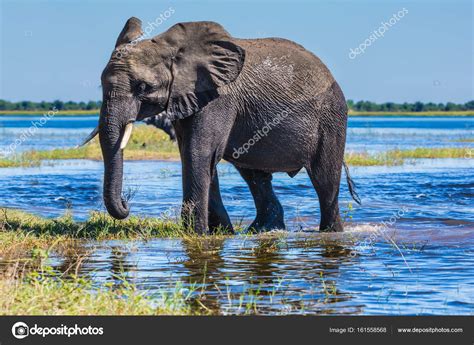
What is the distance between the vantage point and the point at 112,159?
11.3m

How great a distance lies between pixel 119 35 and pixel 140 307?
5401mm

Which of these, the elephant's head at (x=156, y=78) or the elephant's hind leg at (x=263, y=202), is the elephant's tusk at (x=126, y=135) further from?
the elephant's hind leg at (x=263, y=202)

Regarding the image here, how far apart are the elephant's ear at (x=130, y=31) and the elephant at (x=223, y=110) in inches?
0.8

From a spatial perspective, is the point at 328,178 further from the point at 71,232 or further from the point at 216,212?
the point at 71,232

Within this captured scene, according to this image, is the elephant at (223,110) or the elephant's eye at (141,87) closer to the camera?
the elephant at (223,110)

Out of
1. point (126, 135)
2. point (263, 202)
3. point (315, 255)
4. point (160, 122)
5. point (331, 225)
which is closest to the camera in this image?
point (126, 135)

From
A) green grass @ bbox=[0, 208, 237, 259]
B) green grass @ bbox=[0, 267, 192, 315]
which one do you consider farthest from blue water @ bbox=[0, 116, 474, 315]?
green grass @ bbox=[0, 267, 192, 315]

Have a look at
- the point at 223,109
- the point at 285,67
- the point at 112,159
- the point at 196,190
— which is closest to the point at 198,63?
the point at 223,109

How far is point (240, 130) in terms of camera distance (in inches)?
510

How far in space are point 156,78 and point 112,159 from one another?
46.5 inches

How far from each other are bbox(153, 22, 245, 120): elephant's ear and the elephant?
0.01 metres

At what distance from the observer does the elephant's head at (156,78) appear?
11.3m

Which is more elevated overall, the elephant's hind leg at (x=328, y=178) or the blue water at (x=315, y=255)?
the elephant's hind leg at (x=328, y=178)

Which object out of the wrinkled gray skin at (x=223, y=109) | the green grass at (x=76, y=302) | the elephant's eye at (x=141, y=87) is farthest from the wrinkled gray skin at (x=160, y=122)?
the green grass at (x=76, y=302)
